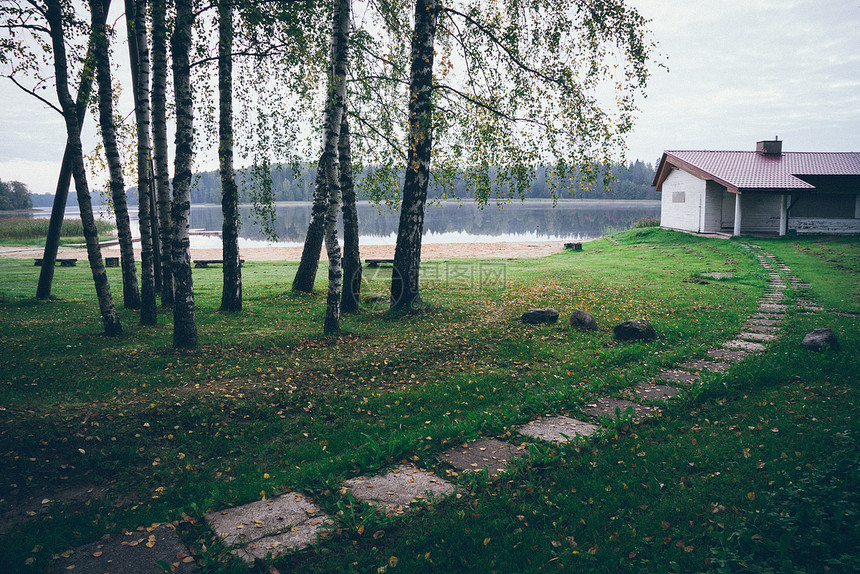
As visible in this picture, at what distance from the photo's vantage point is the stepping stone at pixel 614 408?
6.38 m

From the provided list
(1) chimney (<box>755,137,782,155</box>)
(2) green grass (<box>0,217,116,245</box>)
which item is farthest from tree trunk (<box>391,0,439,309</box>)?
(2) green grass (<box>0,217,116,245</box>)

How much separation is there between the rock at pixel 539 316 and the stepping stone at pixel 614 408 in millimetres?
4683

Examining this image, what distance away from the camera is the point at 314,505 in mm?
4629

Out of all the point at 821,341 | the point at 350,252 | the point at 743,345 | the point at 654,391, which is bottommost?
the point at 654,391

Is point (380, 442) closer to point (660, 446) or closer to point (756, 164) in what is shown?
point (660, 446)

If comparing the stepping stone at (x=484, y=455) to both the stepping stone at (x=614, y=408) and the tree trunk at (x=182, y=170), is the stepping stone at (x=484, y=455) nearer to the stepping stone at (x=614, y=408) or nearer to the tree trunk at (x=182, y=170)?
the stepping stone at (x=614, y=408)

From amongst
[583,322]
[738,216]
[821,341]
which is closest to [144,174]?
[583,322]

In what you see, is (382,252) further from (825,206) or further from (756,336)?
(825,206)

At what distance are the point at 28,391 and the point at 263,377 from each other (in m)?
3.27

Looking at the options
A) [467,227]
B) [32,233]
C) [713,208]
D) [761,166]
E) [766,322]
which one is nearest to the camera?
[766,322]

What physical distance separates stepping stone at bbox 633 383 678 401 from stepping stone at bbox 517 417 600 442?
54.5 inches

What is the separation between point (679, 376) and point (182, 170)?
9.23m

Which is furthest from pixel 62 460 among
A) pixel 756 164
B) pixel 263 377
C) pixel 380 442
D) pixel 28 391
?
pixel 756 164

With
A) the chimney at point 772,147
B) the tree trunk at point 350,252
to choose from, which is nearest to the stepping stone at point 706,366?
→ the tree trunk at point 350,252
